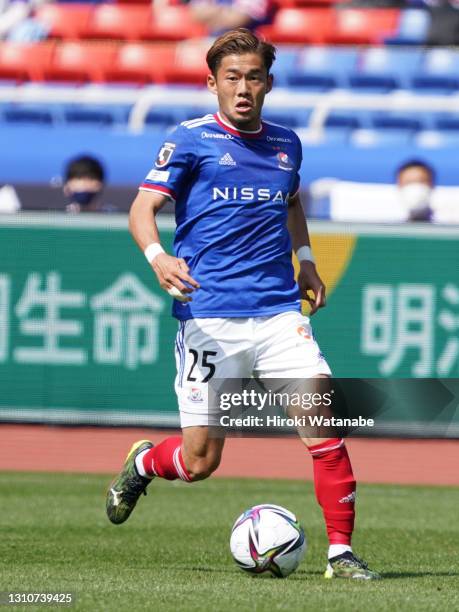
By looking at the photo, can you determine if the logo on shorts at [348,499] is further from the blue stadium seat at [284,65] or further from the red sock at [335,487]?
the blue stadium seat at [284,65]

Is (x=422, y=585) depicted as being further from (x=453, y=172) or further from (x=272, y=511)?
(x=453, y=172)

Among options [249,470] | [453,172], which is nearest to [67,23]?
[453,172]

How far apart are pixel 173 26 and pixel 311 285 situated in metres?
15.9

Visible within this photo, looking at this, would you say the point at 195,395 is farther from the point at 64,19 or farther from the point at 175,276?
the point at 64,19

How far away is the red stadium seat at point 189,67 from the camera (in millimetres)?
20570

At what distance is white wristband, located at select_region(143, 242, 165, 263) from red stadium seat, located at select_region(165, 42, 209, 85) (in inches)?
568

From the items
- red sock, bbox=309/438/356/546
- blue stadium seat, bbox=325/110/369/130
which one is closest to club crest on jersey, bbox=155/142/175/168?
red sock, bbox=309/438/356/546

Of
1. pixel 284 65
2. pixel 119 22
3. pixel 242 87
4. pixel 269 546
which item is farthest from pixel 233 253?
pixel 119 22

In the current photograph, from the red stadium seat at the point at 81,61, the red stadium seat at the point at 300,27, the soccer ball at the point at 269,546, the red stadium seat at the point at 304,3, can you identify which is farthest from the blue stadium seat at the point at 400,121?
the soccer ball at the point at 269,546

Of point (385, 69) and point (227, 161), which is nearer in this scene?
point (227, 161)

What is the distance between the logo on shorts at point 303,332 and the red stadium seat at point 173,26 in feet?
52.2

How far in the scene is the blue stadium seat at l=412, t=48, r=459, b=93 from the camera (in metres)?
20.1

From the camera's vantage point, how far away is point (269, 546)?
6.38 m

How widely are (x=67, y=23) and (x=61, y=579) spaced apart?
1744 centimetres
